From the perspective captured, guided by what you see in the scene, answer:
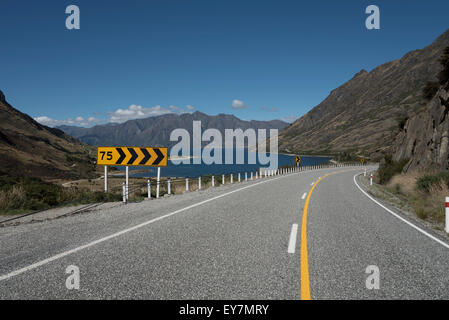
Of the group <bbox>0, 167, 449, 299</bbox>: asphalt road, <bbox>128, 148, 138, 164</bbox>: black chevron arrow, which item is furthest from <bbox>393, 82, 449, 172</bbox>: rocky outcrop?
<bbox>128, 148, 138, 164</bbox>: black chevron arrow

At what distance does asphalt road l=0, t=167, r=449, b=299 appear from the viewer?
11.9 feet

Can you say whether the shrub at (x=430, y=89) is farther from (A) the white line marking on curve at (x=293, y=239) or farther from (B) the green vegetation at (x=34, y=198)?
(B) the green vegetation at (x=34, y=198)

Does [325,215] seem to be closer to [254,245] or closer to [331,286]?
[254,245]

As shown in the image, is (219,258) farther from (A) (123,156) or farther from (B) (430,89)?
(B) (430,89)

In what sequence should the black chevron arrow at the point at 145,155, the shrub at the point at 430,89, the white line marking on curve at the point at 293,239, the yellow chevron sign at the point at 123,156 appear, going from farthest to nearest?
the shrub at the point at 430,89, the black chevron arrow at the point at 145,155, the yellow chevron sign at the point at 123,156, the white line marking on curve at the point at 293,239

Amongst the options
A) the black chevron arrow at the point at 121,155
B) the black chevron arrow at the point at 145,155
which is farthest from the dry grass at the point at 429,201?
the black chevron arrow at the point at 121,155

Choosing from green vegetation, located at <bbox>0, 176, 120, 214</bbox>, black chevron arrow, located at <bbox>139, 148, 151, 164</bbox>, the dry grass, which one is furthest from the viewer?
black chevron arrow, located at <bbox>139, 148, 151, 164</bbox>

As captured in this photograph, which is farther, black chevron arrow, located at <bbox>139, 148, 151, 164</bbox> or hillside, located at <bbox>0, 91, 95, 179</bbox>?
hillside, located at <bbox>0, 91, 95, 179</bbox>

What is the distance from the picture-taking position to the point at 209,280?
3895 millimetres

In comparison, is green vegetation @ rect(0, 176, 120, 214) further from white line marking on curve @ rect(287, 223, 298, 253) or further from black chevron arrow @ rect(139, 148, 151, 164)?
white line marking on curve @ rect(287, 223, 298, 253)

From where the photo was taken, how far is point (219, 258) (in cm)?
478

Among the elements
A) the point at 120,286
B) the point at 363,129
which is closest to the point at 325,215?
the point at 120,286

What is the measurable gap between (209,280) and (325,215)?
243 inches

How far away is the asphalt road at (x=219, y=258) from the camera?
3.63 metres
